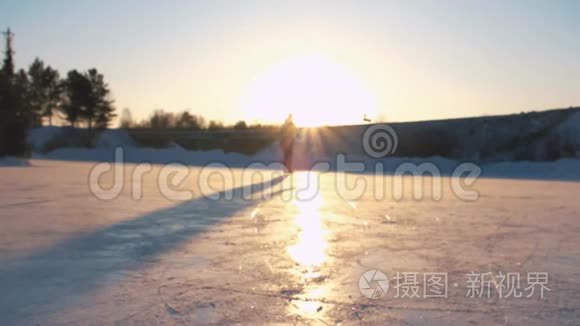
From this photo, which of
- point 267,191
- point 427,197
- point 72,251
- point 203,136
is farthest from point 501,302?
point 203,136

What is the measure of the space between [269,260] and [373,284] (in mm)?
728

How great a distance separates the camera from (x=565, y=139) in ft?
48.0

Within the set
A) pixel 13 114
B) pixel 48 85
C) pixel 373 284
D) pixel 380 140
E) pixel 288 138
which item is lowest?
pixel 373 284

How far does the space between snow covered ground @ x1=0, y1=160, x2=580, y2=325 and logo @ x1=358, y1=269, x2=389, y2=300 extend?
3cm

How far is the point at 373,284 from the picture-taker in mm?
2496

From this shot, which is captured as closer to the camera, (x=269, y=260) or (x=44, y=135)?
(x=269, y=260)

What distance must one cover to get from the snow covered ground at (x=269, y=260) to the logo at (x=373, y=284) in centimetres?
3

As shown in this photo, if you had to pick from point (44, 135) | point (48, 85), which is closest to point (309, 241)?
point (44, 135)

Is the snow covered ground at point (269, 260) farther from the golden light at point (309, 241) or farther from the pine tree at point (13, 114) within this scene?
the pine tree at point (13, 114)

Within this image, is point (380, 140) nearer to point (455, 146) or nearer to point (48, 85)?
point (455, 146)

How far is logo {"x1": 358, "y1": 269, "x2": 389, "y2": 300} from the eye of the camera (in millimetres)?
2336

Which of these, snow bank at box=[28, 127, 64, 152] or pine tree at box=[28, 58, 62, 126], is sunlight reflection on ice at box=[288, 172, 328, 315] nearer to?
snow bank at box=[28, 127, 64, 152]

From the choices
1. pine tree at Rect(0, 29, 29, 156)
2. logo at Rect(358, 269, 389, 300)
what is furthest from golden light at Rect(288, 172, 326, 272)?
pine tree at Rect(0, 29, 29, 156)

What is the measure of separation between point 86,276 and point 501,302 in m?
2.08
